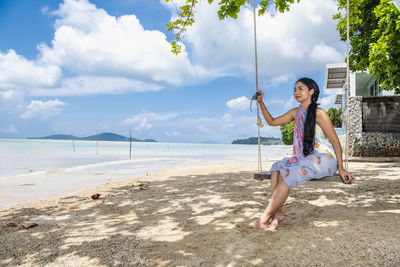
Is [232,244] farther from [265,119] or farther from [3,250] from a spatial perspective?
[3,250]

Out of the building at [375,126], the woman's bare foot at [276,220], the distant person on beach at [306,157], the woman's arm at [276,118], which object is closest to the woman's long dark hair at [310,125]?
the distant person on beach at [306,157]

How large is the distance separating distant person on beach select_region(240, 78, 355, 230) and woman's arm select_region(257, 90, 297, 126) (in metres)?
0.19

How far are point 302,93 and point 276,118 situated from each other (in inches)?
18.6

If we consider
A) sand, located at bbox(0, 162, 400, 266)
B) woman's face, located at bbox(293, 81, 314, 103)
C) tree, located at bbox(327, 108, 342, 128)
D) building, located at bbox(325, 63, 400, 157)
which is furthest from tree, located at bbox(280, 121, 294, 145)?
woman's face, located at bbox(293, 81, 314, 103)

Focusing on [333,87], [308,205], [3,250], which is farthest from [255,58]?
[333,87]

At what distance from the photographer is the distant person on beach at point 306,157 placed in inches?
114

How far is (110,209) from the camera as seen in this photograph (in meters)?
4.68

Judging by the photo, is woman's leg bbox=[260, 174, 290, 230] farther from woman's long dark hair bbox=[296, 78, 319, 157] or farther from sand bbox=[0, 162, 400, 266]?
woman's long dark hair bbox=[296, 78, 319, 157]

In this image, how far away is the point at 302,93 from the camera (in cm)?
Answer: 315

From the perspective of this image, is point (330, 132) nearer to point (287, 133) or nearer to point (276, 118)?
point (276, 118)

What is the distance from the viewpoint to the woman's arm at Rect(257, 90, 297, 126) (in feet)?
11.1

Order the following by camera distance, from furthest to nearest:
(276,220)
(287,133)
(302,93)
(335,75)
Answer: (287,133) → (335,75) → (302,93) → (276,220)

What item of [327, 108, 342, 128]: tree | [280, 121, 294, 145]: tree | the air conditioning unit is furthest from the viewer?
[280, 121, 294, 145]: tree

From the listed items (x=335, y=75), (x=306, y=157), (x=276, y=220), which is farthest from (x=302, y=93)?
(x=335, y=75)
